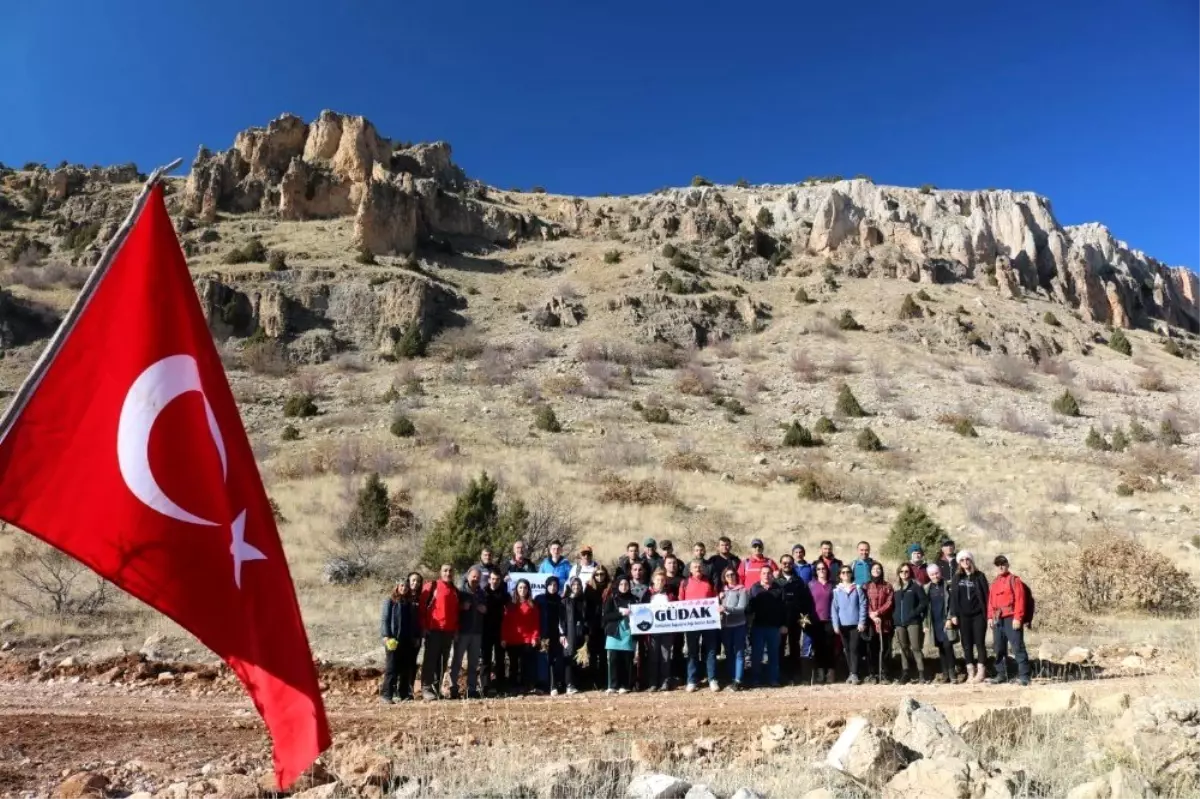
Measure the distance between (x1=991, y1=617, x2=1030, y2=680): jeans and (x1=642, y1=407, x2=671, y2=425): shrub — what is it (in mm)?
18782

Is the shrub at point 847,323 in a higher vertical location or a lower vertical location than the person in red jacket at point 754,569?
higher

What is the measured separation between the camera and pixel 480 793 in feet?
13.4

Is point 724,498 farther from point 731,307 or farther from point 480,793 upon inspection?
point 731,307

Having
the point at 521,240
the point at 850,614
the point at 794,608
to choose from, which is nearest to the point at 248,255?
the point at 521,240

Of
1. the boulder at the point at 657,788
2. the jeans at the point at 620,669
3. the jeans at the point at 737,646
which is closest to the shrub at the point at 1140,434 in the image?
the jeans at the point at 737,646

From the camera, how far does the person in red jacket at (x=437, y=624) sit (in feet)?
26.8

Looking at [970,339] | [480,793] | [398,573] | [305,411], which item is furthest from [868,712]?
[970,339]

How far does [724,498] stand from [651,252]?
34.3 meters

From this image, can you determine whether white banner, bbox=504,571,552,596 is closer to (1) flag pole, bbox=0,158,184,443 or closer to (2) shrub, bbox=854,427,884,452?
(1) flag pole, bbox=0,158,184,443

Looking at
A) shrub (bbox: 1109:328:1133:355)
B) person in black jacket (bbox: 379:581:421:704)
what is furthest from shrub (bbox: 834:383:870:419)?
shrub (bbox: 1109:328:1133:355)

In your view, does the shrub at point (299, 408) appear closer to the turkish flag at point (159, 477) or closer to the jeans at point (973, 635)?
the jeans at point (973, 635)

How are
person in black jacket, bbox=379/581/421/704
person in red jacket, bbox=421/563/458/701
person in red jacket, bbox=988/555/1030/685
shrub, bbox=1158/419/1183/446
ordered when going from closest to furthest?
person in black jacket, bbox=379/581/421/704 → person in red jacket, bbox=421/563/458/701 → person in red jacket, bbox=988/555/1030/685 → shrub, bbox=1158/419/1183/446

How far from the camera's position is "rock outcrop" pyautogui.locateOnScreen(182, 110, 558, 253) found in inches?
1887

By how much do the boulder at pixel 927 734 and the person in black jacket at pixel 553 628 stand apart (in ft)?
15.1
